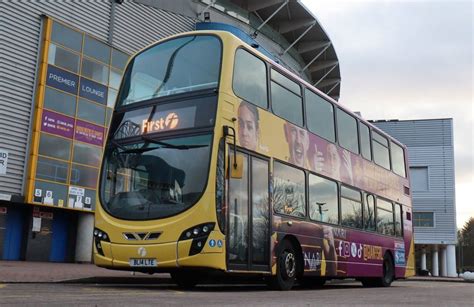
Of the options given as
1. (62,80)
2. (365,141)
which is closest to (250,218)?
(365,141)

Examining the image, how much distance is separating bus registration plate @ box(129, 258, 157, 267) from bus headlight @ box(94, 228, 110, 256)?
66 centimetres

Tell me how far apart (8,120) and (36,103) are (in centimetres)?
147

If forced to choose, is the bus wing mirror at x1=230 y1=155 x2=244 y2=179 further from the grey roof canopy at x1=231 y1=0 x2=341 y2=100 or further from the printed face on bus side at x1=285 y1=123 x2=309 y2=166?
the grey roof canopy at x1=231 y1=0 x2=341 y2=100

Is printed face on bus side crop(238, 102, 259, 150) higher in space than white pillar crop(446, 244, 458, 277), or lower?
higher

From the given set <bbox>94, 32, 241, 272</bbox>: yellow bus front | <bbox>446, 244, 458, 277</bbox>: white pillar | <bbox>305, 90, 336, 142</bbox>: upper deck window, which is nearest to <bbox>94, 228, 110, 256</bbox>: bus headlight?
<bbox>94, 32, 241, 272</bbox>: yellow bus front

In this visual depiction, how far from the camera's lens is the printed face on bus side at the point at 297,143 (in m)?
11.4

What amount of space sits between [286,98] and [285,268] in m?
3.49

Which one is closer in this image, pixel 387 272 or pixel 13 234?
pixel 387 272

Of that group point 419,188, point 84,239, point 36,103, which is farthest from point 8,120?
point 419,188

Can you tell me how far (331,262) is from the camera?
12.6 metres

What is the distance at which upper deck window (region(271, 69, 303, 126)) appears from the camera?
11259mm

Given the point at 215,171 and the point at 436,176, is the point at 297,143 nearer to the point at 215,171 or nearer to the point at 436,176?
the point at 215,171

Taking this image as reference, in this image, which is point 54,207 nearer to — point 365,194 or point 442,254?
point 365,194

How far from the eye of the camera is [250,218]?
9.84m
